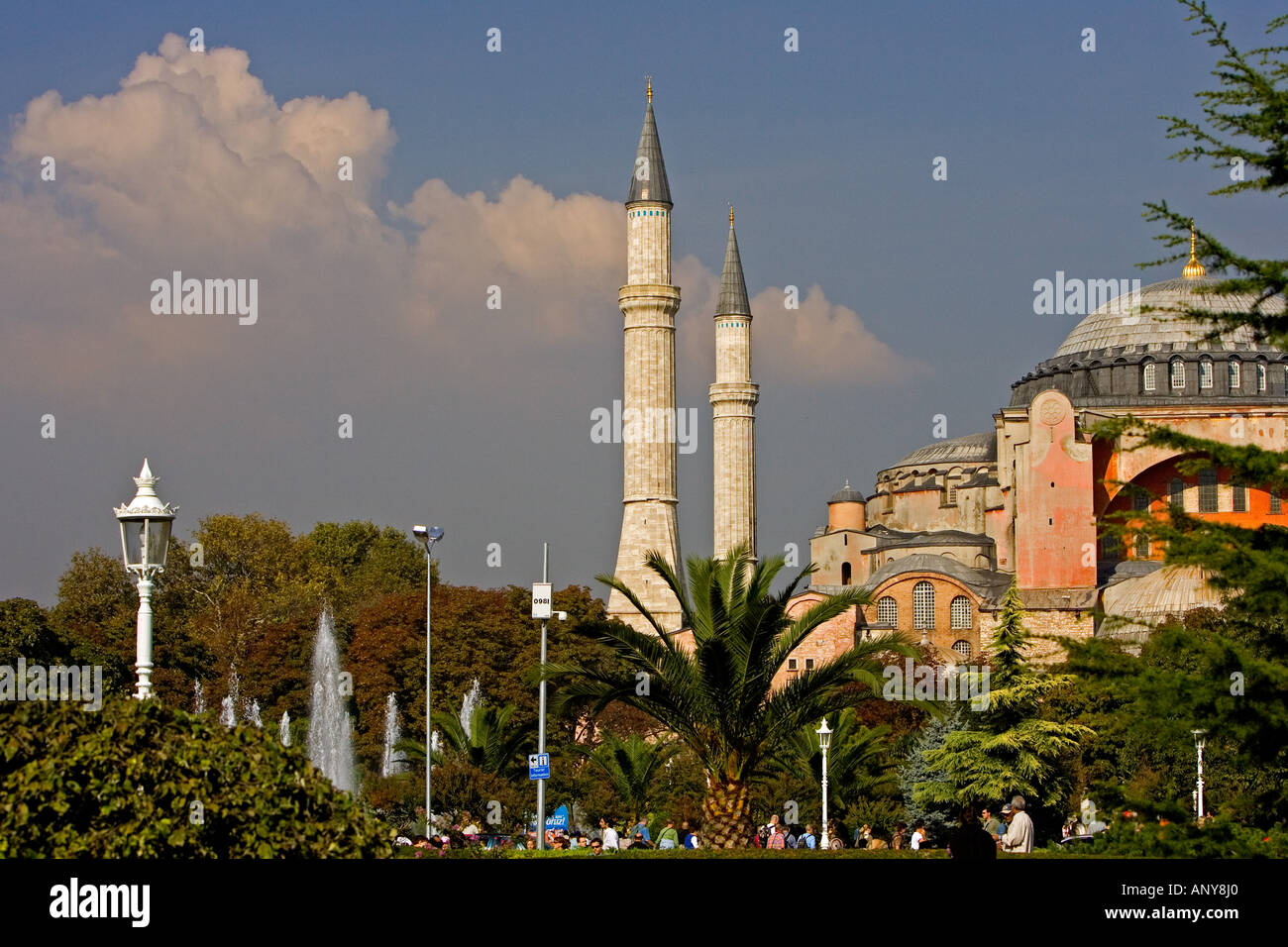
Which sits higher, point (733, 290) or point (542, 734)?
point (733, 290)

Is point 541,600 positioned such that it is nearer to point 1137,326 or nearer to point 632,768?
point 632,768

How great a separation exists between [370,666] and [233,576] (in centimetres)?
1708

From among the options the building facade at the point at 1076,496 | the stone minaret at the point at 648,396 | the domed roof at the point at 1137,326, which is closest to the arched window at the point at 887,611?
the building facade at the point at 1076,496

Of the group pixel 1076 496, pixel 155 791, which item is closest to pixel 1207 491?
pixel 1076 496

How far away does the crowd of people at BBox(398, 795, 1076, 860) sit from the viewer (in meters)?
8.94

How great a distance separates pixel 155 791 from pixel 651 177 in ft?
148

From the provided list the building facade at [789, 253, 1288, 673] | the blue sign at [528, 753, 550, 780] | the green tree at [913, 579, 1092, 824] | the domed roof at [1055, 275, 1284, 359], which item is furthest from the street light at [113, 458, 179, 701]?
the domed roof at [1055, 275, 1284, 359]

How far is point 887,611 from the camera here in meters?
57.7

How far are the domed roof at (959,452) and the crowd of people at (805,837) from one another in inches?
1619

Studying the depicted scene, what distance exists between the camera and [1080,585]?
55.1m

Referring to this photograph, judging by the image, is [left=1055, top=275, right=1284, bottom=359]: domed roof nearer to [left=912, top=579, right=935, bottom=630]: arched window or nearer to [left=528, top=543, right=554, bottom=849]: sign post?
[left=912, top=579, right=935, bottom=630]: arched window

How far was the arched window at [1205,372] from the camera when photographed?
62000 mm
